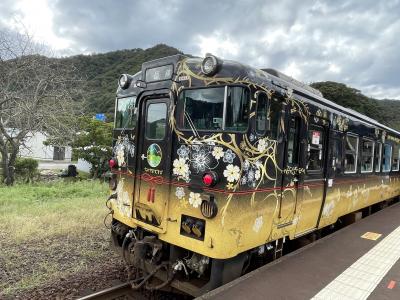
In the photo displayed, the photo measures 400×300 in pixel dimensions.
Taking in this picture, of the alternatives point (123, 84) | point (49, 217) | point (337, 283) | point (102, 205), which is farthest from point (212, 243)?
point (102, 205)

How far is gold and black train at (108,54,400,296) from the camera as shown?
386 centimetres

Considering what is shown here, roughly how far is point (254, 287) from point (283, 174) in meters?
1.50

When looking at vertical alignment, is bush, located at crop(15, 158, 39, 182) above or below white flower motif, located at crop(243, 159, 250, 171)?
below

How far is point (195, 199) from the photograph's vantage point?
4.03m

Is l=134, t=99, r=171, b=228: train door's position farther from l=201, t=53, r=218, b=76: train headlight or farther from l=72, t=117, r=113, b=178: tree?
l=72, t=117, r=113, b=178: tree

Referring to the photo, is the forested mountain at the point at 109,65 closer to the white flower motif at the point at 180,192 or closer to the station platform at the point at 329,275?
the station platform at the point at 329,275

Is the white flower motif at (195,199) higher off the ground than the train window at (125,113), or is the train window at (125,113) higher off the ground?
the train window at (125,113)

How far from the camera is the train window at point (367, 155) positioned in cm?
830

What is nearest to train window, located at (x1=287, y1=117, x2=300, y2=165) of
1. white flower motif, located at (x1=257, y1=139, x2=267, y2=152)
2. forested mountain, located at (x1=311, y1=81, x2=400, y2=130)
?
white flower motif, located at (x1=257, y1=139, x2=267, y2=152)

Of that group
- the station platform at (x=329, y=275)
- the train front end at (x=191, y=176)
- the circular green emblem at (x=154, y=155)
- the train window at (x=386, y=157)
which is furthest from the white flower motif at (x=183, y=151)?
the train window at (x=386, y=157)

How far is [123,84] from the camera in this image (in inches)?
209

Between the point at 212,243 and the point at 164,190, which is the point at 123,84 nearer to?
the point at 164,190

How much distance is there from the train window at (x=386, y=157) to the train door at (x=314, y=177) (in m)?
5.40

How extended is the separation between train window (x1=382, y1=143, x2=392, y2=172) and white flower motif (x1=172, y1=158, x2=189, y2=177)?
27.3ft
